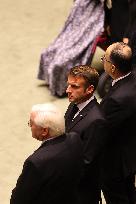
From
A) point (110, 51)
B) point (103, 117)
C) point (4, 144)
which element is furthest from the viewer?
point (4, 144)

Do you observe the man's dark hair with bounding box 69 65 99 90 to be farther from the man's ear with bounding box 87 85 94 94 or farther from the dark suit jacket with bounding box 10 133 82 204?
the dark suit jacket with bounding box 10 133 82 204

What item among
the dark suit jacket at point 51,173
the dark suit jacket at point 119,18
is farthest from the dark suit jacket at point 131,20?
the dark suit jacket at point 51,173

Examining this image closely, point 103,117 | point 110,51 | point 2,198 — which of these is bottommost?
point 2,198

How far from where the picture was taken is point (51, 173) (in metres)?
3.07

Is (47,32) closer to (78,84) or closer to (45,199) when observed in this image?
(78,84)

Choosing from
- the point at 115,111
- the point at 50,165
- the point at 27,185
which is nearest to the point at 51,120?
the point at 50,165

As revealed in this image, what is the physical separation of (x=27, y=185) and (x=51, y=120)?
0.38 metres

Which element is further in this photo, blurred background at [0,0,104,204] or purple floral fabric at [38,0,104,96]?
purple floral fabric at [38,0,104,96]

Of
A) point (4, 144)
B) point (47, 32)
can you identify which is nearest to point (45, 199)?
point (4, 144)

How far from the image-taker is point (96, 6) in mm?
5895

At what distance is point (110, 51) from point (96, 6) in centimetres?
207

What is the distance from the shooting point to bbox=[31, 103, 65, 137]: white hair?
3.13 meters

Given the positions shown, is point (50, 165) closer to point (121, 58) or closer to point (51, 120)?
point (51, 120)

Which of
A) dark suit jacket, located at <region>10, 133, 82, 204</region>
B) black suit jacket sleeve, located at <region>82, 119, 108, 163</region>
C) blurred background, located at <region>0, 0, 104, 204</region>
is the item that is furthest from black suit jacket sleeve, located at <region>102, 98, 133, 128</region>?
blurred background, located at <region>0, 0, 104, 204</region>
